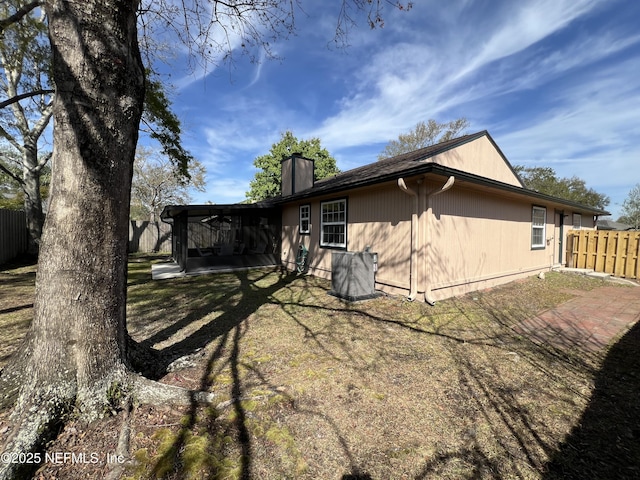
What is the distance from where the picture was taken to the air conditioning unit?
6.01 meters

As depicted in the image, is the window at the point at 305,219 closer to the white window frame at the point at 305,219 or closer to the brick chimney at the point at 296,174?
the white window frame at the point at 305,219

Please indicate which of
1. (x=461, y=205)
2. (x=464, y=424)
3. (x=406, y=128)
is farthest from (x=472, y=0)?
(x=406, y=128)

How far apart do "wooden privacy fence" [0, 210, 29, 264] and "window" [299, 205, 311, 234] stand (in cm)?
1134

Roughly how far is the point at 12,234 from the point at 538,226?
20.2 meters

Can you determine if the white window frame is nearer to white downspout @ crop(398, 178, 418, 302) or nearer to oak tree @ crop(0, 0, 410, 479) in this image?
white downspout @ crop(398, 178, 418, 302)

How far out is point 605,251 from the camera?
387 inches

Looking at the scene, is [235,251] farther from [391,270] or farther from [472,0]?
[472,0]

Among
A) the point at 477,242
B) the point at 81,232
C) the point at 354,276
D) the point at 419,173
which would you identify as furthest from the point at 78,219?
the point at 477,242

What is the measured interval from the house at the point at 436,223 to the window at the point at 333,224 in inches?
1.2

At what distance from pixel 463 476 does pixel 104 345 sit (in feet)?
9.41

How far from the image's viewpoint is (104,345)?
2271 millimetres

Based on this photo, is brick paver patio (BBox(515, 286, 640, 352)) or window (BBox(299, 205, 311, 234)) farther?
window (BBox(299, 205, 311, 234))

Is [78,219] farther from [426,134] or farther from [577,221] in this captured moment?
[426,134]

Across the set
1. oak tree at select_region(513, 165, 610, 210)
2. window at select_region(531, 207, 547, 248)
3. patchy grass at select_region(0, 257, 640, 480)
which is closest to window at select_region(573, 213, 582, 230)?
window at select_region(531, 207, 547, 248)
